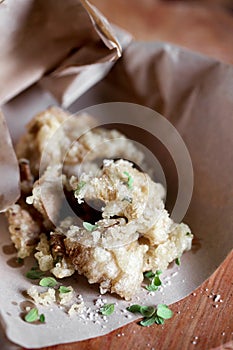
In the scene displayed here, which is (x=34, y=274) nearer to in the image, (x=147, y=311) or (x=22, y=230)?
(x=22, y=230)

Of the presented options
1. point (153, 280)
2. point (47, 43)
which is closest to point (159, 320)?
point (153, 280)

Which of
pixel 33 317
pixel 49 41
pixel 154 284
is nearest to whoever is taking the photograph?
pixel 33 317

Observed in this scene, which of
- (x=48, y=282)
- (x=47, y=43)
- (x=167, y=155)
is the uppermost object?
(x=47, y=43)

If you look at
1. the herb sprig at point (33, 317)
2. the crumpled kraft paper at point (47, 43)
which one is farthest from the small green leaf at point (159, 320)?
the crumpled kraft paper at point (47, 43)

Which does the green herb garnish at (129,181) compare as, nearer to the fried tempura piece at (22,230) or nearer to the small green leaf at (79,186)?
the small green leaf at (79,186)

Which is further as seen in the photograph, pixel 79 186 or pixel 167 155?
pixel 167 155

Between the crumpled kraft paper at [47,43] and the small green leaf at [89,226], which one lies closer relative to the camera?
the small green leaf at [89,226]

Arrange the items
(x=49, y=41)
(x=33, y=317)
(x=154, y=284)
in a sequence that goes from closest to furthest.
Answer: (x=33, y=317) → (x=154, y=284) → (x=49, y=41)
